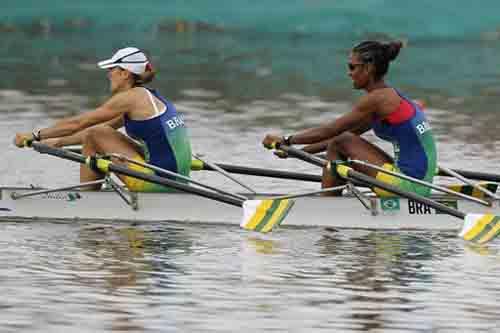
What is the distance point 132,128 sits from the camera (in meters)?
17.5

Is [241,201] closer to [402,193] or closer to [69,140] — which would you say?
[402,193]

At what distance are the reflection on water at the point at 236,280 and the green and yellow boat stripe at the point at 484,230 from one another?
5.5 inches

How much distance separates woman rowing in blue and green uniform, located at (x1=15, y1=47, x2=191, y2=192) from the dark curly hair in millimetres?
1906

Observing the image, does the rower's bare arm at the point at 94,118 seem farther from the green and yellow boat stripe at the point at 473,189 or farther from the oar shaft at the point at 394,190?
the green and yellow boat stripe at the point at 473,189

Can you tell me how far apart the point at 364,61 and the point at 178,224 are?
2378mm

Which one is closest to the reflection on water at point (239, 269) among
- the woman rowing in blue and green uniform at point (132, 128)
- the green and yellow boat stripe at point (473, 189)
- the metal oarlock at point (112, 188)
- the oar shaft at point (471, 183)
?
the metal oarlock at point (112, 188)

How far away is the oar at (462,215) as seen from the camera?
52.9 ft

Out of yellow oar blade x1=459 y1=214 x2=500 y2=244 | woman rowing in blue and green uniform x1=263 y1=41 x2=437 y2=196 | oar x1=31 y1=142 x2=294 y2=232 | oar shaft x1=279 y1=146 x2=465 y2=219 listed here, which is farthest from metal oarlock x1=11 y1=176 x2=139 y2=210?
yellow oar blade x1=459 y1=214 x2=500 y2=244

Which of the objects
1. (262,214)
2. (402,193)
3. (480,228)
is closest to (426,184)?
(402,193)

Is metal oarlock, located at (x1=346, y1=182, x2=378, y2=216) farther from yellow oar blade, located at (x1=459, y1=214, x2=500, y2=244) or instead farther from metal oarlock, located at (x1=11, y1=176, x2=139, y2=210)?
metal oarlock, located at (x1=11, y1=176, x2=139, y2=210)

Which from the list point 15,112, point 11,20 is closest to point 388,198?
point 15,112

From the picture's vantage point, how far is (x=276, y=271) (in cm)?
1488

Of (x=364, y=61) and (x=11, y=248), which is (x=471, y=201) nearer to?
(x=364, y=61)

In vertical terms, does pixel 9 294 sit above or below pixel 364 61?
below
